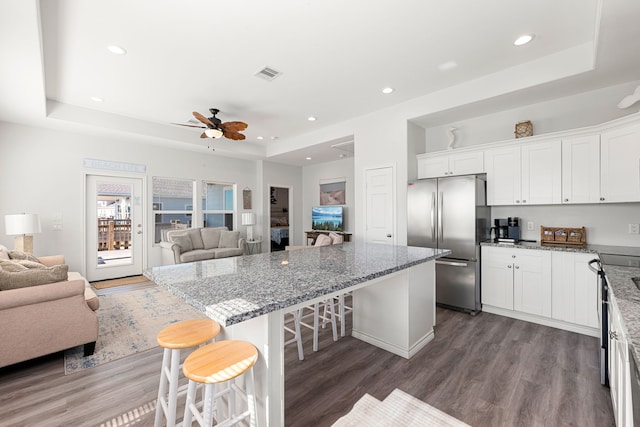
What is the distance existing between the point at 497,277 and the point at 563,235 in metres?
0.87

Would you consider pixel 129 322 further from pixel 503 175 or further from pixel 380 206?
pixel 503 175

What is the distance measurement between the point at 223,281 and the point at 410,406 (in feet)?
4.95

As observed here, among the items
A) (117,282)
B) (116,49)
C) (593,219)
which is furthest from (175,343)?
(117,282)

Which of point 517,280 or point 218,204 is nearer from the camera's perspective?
point 517,280

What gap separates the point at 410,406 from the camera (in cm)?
190

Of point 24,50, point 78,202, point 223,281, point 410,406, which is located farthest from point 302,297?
point 78,202

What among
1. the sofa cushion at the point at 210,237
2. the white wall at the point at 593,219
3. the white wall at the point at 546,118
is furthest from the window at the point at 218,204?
the white wall at the point at 593,219

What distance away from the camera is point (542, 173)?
11.0 ft

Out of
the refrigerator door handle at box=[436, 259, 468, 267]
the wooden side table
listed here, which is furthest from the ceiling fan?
the refrigerator door handle at box=[436, 259, 468, 267]

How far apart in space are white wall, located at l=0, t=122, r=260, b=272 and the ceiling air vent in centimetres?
357

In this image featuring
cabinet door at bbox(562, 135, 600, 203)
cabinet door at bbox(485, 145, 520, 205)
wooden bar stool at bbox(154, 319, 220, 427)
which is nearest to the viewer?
wooden bar stool at bbox(154, 319, 220, 427)

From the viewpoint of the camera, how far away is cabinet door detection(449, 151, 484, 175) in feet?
12.5

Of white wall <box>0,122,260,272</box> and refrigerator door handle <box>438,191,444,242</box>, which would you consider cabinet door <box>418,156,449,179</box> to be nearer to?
refrigerator door handle <box>438,191,444,242</box>

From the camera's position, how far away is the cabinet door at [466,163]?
3.80 metres
